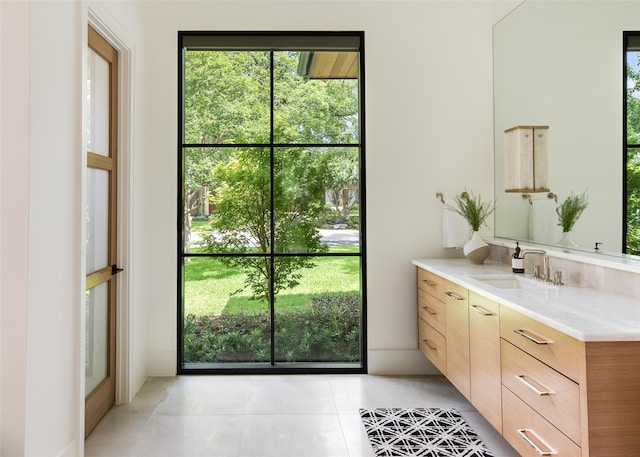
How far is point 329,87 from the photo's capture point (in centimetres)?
365

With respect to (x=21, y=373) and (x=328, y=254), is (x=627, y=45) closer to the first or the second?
(x=328, y=254)

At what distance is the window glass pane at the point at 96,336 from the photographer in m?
2.70

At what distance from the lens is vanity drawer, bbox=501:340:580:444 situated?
63.8 inches

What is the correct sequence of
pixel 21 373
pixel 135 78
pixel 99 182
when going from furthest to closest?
pixel 135 78 → pixel 99 182 → pixel 21 373

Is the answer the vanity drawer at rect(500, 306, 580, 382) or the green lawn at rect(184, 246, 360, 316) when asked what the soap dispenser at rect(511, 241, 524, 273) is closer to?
the vanity drawer at rect(500, 306, 580, 382)

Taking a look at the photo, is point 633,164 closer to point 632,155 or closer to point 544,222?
point 632,155

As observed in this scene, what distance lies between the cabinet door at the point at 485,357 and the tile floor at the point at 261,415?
31 centimetres

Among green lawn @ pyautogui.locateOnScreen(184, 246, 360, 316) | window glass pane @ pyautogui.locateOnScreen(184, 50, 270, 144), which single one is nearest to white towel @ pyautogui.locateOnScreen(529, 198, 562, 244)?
green lawn @ pyautogui.locateOnScreen(184, 246, 360, 316)

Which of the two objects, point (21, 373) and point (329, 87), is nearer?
point (21, 373)

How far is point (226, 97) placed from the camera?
143 inches

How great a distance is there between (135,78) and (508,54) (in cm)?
274

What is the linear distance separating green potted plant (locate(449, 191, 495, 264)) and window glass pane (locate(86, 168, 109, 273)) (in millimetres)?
2465

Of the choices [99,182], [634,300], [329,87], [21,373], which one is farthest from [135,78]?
[634,300]

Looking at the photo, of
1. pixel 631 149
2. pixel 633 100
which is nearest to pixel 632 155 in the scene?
pixel 631 149
